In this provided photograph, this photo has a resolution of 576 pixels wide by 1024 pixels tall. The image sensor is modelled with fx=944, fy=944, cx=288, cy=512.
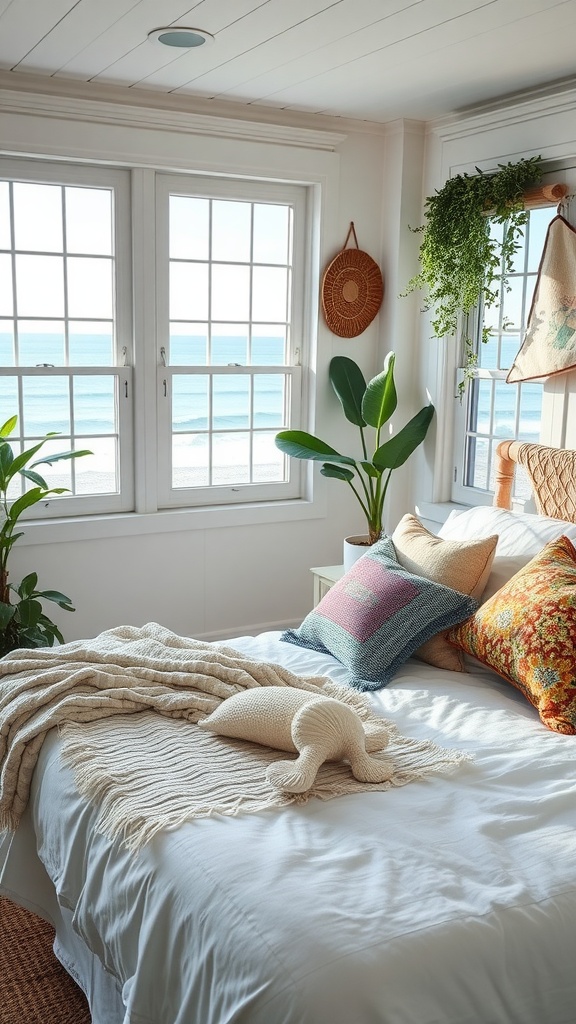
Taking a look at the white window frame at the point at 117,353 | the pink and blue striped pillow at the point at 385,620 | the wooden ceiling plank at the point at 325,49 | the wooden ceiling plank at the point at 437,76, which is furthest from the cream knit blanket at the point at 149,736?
the wooden ceiling plank at the point at 437,76

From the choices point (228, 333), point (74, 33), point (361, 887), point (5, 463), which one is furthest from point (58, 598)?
point (361, 887)

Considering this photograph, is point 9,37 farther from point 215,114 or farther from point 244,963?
point 244,963

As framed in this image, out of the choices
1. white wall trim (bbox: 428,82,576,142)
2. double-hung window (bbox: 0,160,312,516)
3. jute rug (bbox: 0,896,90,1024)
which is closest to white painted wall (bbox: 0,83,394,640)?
double-hung window (bbox: 0,160,312,516)

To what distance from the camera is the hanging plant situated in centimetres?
373

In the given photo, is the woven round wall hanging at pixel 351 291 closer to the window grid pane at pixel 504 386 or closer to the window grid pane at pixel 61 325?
the window grid pane at pixel 504 386

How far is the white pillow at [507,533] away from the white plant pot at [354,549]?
2.36 feet

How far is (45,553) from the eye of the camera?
402 cm

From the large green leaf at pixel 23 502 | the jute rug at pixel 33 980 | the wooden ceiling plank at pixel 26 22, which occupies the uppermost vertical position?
the wooden ceiling plank at pixel 26 22

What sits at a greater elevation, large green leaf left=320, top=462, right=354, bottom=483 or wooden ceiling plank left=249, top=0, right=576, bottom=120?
wooden ceiling plank left=249, top=0, right=576, bottom=120

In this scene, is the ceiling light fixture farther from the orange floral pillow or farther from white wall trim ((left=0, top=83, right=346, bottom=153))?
the orange floral pillow

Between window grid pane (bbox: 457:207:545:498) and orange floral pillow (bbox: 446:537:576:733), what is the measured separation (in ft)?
Result: 4.33

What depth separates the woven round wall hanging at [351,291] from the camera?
4.44 metres

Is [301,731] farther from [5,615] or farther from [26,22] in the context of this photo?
[26,22]

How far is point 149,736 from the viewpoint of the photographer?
220cm
